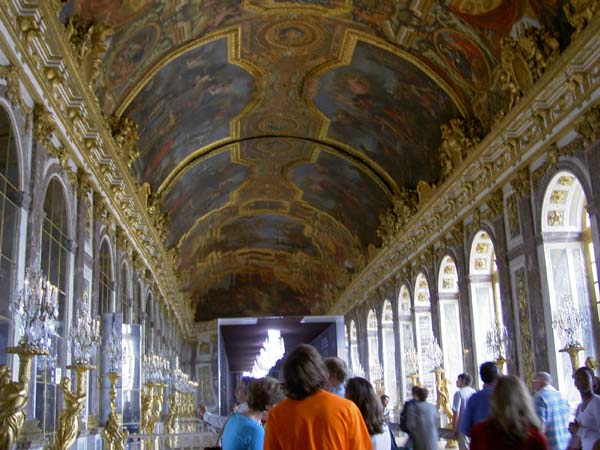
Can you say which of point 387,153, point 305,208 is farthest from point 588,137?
point 305,208

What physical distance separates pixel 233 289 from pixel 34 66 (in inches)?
1520

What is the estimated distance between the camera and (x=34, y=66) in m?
10.6

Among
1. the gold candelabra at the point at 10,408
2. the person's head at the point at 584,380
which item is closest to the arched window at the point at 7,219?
the gold candelabra at the point at 10,408

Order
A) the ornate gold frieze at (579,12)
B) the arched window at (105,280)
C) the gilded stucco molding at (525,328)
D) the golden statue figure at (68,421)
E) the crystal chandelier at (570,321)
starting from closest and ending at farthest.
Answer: the golden statue figure at (68,421)
the ornate gold frieze at (579,12)
the crystal chandelier at (570,321)
the gilded stucco molding at (525,328)
the arched window at (105,280)

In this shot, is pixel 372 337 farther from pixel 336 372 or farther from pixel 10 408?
pixel 336 372

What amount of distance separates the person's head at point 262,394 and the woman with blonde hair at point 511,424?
1.37m

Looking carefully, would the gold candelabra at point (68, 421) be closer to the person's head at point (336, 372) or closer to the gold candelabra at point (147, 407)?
the person's head at point (336, 372)

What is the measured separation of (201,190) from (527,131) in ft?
56.0

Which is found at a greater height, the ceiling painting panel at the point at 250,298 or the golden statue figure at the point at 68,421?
the ceiling painting panel at the point at 250,298

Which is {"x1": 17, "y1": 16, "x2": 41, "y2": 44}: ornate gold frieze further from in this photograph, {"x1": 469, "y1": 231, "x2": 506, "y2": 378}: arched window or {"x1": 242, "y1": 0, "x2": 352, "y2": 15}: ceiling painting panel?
{"x1": 469, "y1": 231, "x2": 506, "y2": 378}: arched window

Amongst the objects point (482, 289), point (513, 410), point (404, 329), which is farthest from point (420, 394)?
point (404, 329)

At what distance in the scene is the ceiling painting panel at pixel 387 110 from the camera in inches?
764

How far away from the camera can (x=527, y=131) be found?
15008mm

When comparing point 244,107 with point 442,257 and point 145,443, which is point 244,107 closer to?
point 442,257
